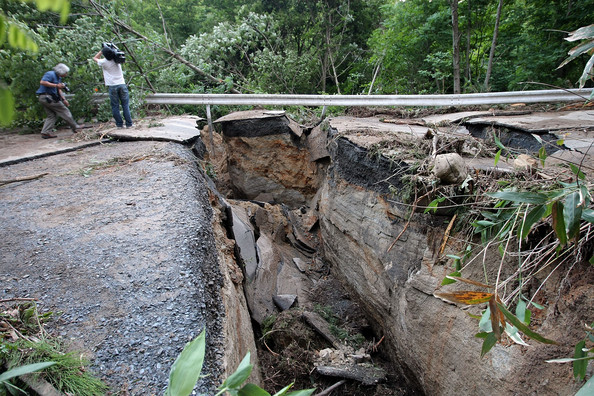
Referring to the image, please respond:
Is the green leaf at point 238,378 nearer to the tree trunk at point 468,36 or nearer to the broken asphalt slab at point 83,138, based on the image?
the broken asphalt slab at point 83,138

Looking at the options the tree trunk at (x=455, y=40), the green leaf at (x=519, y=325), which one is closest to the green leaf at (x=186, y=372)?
the green leaf at (x=519, y=325)

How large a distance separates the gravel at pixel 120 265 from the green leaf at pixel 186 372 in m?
0.84

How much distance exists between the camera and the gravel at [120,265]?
6.47 ft

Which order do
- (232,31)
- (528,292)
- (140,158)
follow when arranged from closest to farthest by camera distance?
(528,292) < (140,158) < (232,31)

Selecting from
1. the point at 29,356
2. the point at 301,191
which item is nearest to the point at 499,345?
the point at 29,356

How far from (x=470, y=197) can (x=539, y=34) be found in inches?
267

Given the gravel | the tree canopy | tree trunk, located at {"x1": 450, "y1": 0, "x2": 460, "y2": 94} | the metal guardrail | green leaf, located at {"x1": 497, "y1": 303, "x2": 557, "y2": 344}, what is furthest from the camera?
tree trunk, located at {"x1": 450, "y1": 0, "x2": 460, "y2": 94}

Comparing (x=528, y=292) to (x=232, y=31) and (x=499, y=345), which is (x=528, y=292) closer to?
(x=499, y=345)

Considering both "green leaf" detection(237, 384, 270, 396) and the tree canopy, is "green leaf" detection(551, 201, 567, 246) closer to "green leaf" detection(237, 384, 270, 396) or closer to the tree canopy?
"green leaf" detection(237, 384, 270, 396)

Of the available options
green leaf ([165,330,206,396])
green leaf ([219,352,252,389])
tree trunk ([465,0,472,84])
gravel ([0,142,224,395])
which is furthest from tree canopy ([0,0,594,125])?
green leaf ([219,352,252,389])

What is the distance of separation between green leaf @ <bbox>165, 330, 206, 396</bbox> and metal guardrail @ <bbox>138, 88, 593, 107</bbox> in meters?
6.44

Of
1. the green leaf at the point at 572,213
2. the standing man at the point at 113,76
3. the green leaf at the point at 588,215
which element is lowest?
the green leaf at the point at 588,215

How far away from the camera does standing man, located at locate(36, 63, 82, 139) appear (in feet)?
20.5

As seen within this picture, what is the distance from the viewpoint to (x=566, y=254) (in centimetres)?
250
